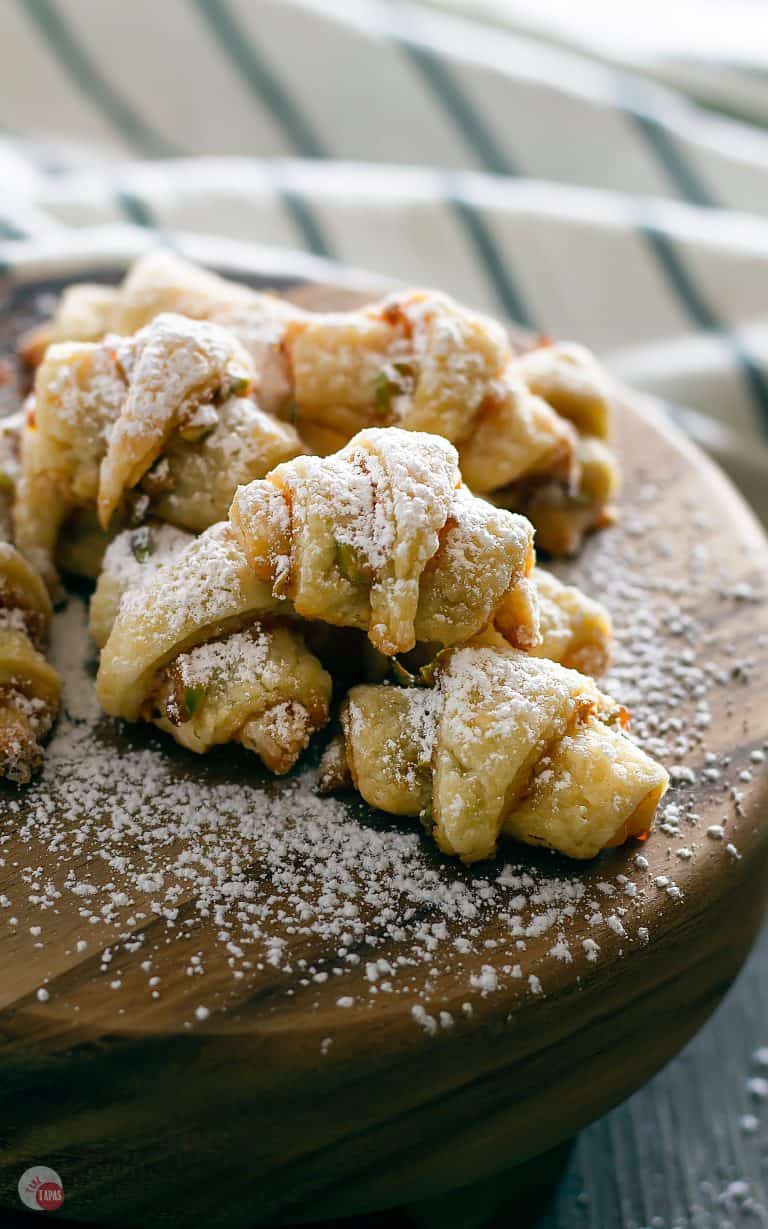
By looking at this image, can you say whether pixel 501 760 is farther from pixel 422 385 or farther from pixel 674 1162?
pixel 674 1162

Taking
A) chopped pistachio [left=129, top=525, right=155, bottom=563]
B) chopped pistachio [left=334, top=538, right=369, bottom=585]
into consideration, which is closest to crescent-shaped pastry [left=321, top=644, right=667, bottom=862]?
chopped pistachio [left=334, top=538, right=369, bottom=585]

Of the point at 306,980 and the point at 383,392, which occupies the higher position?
the point at 383,392

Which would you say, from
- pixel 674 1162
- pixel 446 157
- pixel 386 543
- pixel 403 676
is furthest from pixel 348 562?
pixel 446 157

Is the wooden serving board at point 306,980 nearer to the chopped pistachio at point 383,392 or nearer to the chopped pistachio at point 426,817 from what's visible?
the chopped pistachio at point 426,817

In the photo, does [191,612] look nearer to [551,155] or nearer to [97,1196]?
[97,1196]

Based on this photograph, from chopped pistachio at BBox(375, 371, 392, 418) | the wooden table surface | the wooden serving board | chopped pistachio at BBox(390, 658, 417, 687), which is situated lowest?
the wooden table surface

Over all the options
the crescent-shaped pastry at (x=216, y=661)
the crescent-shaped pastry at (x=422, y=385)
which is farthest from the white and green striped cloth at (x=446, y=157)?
the crescent-shaped pastry at (x=216, y=661)

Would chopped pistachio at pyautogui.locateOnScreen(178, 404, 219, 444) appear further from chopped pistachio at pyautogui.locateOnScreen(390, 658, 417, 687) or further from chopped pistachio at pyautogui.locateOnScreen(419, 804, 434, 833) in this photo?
chopped pistachio at pyautogui.locateOnScreen(419, 804, 434, 833)
